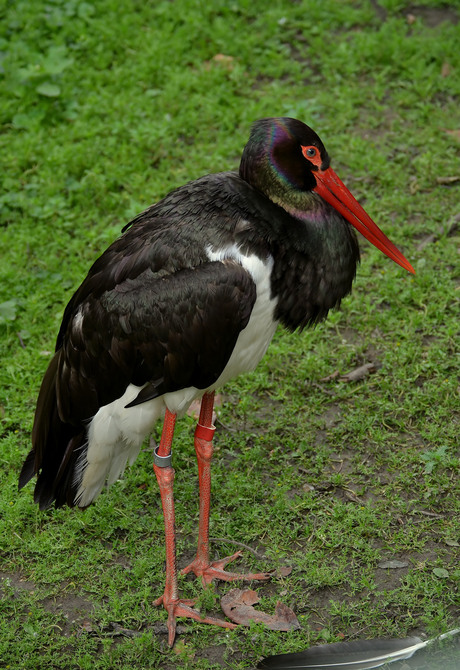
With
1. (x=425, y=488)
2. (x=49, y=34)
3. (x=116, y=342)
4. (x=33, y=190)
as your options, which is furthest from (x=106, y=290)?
(x=49, y=34)

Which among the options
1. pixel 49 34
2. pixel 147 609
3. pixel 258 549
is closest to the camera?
pixel 147 609

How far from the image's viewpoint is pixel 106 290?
3783 millimetres

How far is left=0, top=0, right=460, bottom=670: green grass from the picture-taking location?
391cm

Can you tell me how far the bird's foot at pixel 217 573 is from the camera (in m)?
4.04

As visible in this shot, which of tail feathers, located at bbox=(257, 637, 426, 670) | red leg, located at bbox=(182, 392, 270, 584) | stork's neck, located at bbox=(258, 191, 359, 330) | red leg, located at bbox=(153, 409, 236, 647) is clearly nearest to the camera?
tail feathers, located at bbox=(257, 637, 426, 670)

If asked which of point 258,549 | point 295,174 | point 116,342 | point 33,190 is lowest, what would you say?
point 258,549

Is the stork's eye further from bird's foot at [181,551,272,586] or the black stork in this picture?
bird's foot at [181,551,272,586]

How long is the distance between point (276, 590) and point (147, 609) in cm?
58

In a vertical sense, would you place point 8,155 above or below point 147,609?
above

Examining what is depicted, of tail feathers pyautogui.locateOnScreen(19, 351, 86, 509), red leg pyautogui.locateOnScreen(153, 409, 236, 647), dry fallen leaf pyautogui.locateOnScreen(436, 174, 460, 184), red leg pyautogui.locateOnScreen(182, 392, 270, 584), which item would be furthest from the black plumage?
dry fallen leaf pyautogui.locateOnScreen(436, 174, 460, 184)

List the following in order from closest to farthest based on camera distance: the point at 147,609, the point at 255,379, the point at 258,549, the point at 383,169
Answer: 1. the point at 147,609
2. the point at 258,549
3. the point at 255,379
4. the point at 383,169

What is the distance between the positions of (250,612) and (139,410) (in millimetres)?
996

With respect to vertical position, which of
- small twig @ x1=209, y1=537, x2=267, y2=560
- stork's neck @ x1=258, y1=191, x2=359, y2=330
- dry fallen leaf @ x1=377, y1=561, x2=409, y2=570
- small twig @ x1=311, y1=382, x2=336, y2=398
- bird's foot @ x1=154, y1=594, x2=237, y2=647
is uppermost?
stork's neck @ x1=258, y1=191, x2=359, y2=330

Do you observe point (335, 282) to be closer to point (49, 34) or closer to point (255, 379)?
point (255, 379)
